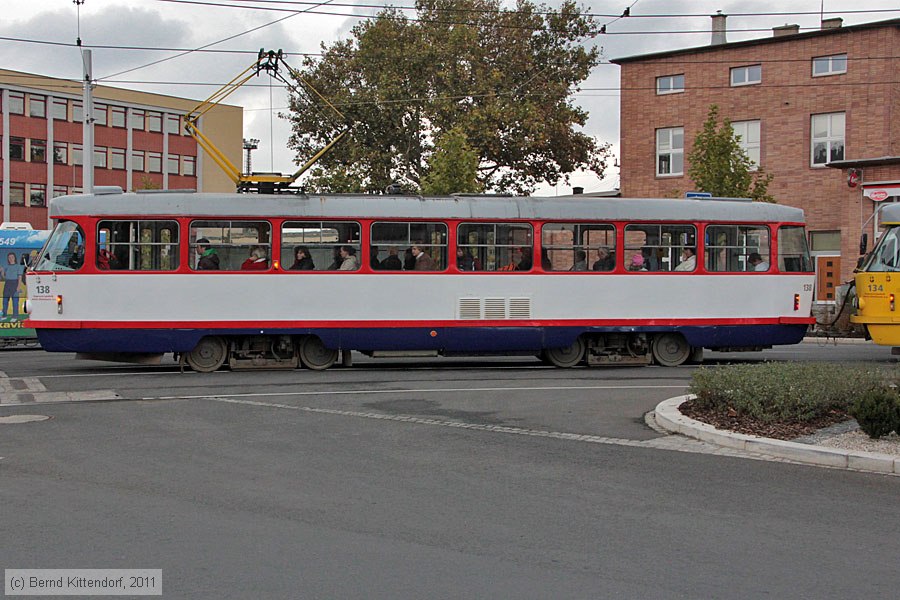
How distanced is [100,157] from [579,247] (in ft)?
212

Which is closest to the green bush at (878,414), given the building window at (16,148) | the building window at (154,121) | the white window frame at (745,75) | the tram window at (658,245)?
the tram window at (658,245)

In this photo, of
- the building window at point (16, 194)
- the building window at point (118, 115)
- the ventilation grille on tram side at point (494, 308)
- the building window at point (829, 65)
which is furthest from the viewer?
the building window at point (118, 115)

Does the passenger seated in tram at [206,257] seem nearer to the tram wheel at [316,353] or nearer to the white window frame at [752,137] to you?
the tram wheel at [316,353]

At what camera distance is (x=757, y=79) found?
3962 cm

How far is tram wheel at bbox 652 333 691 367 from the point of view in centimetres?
1933

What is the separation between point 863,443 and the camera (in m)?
9.77

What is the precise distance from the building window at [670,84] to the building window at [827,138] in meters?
5.73

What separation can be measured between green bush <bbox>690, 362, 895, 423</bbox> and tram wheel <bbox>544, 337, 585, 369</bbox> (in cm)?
687

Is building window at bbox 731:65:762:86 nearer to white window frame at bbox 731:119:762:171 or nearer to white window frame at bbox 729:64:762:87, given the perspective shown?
white window frame at bbox 729:64:762:87

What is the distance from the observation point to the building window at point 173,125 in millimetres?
82325

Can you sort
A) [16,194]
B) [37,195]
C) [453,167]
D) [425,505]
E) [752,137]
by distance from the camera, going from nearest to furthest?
[425,505] → [453,167] → [752,137] → [16,194] → [37,195]

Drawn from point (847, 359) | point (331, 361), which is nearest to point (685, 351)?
point (847, 359)

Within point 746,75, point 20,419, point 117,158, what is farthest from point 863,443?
point 117,158

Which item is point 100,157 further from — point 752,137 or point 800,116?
point 800,116
